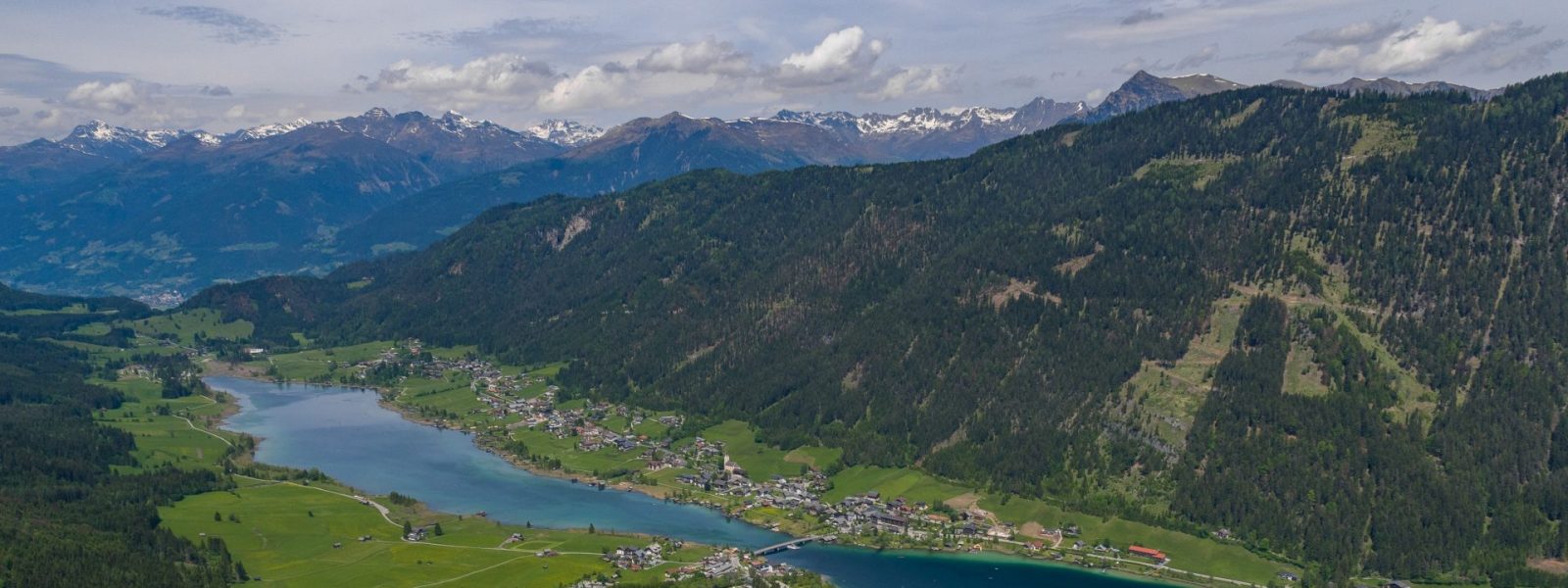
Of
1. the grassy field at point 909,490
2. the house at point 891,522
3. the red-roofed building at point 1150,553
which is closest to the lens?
the red-roofed building at point 1150,553

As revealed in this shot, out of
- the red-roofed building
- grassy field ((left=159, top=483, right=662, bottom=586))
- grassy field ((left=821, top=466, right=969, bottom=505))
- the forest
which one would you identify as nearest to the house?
grassy field ((left=821, top=466, right=969, bottom=505))

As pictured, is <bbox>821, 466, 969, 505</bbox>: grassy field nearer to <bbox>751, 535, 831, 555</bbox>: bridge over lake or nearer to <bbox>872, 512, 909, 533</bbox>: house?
<bbox>872, 512, 909, 533</bbox>: house

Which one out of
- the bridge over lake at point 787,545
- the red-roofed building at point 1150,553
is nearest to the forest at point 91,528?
the bridge over lake at point 787,545

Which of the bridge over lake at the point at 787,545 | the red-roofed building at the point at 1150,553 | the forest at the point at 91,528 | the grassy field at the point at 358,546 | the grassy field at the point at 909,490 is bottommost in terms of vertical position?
the red-roofed building at the point at 1150,553

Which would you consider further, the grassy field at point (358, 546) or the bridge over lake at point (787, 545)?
the bridge over lake at point (787, 545)

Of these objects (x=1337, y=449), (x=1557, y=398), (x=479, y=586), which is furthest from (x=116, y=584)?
(x=1557, y=398)

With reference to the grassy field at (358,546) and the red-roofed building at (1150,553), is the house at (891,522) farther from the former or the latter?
the red-roofed building at (1150,553)

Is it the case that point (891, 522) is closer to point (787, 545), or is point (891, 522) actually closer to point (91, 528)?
point (787, 545)

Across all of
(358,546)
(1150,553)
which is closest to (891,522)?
(1150,553)

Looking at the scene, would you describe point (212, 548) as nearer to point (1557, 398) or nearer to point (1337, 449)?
Answer: point (1337, 449)

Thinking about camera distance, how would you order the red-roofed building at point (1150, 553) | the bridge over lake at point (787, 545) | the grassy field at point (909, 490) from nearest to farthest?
1. the red-roofed building at point (1150, 553)
2. the bridge over lake at point (787, 545)
3. the grassy field at point (909, 490)

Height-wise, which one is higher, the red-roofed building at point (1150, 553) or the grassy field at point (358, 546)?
the grassy field at point (358, 546)
